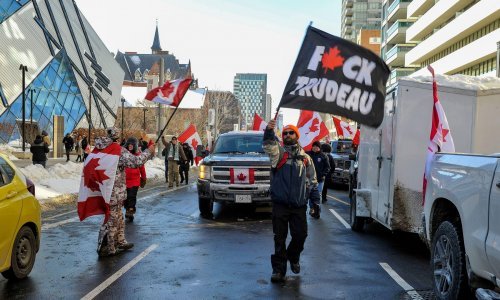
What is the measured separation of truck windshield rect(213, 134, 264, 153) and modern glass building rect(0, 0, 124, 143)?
24.6m

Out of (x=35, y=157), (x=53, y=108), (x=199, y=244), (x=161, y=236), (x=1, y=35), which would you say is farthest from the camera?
(x=53, y=108)

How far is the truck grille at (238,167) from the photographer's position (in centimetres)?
1109

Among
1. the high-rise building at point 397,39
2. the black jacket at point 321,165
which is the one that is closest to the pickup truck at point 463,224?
the black jacket at point 321,165

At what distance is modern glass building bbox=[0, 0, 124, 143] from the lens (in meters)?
40.0

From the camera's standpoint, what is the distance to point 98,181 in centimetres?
729

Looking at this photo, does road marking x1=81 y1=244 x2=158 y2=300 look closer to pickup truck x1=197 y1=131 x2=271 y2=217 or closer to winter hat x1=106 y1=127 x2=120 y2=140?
winter hat x1=106 y1=127 x2=120 y2=140

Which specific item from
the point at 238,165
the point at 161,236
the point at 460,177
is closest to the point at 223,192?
the point at 238,165

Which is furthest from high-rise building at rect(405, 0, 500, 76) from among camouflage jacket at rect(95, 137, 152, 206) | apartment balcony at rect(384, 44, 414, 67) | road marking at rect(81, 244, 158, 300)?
road marking at rect(81, 244, 158, 300)

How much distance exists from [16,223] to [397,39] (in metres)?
71.0

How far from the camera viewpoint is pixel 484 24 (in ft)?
134

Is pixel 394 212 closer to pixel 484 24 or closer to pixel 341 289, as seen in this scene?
pixel 341 289

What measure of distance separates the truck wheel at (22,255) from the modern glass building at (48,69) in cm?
→ 2951

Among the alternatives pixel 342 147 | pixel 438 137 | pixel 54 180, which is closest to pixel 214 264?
pixel 438 137

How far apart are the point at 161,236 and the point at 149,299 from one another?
146 inches
